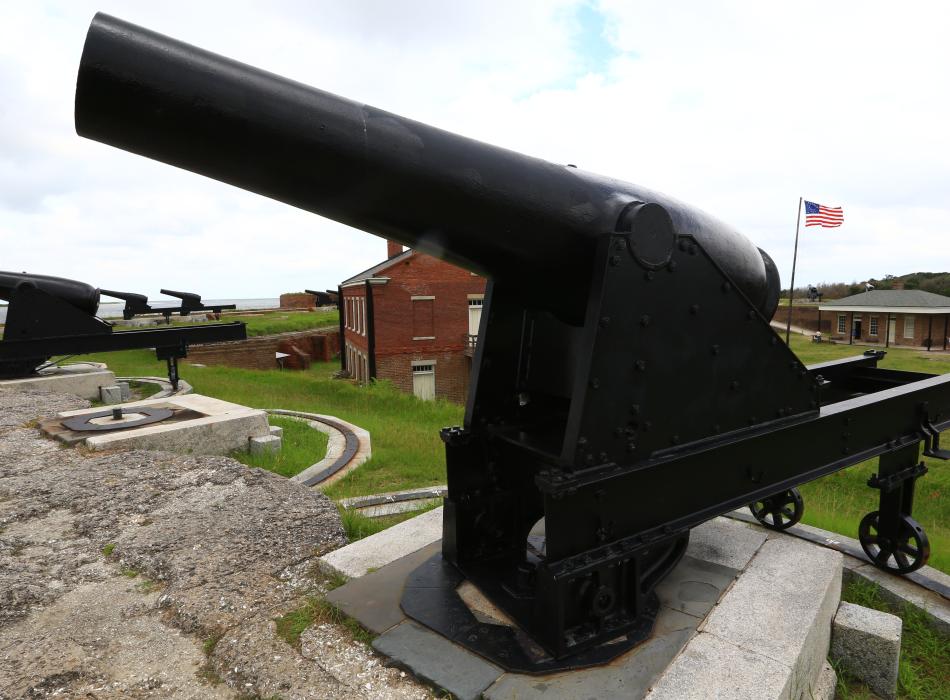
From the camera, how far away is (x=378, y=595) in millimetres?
2598

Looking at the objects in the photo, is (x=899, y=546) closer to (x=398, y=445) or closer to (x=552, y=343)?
(x=552, y=343)

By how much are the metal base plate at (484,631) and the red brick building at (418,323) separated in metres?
19.5

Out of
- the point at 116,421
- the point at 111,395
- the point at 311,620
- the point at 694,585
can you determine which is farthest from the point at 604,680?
the point at 111,395

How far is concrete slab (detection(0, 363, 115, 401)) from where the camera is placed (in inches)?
360

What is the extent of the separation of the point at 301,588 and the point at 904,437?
3262 millimetres

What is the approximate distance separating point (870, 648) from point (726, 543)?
2.47 feet

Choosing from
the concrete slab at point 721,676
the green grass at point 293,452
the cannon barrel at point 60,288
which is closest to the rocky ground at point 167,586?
the concrete slab at point 721,676

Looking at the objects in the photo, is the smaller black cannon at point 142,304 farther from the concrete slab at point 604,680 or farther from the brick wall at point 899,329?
the brick wall at point 899,329

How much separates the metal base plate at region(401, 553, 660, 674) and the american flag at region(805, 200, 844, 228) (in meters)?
24.2

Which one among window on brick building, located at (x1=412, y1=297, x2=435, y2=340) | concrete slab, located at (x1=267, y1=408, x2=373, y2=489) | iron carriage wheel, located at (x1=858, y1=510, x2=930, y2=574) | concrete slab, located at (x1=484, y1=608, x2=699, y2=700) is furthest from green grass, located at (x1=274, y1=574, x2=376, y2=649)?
window on brick building, located at (x1=412, y1=297, x2=435, y2=340)

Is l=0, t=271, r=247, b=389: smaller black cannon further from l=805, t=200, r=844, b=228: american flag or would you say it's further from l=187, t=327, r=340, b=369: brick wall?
l=805, t=200, r=844, b=228: american flag

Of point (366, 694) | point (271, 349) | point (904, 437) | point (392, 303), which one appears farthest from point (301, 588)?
point (271, 349)

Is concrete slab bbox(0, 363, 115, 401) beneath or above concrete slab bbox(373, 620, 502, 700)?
beneath

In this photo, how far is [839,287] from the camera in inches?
2813
